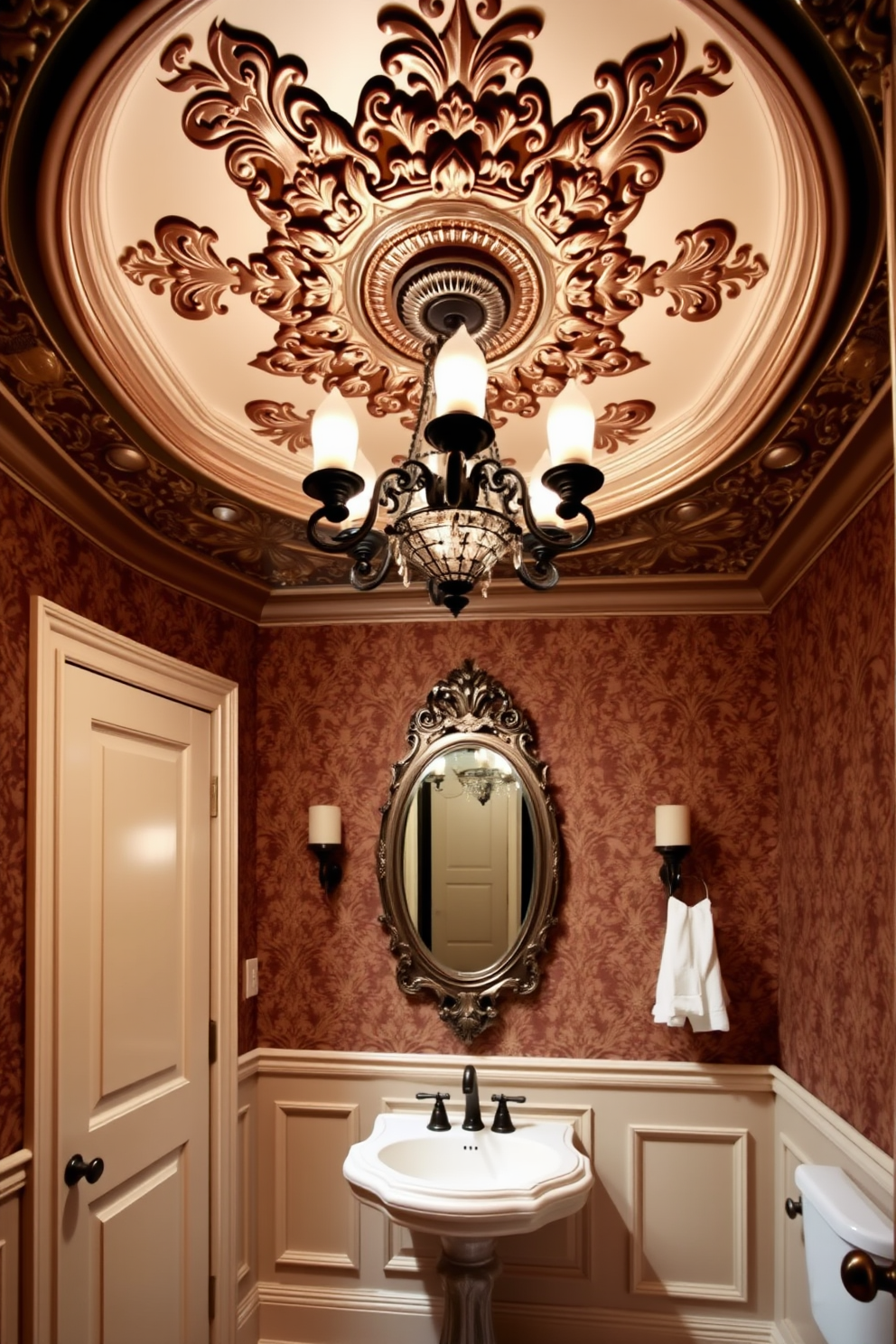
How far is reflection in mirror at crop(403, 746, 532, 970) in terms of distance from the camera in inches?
120

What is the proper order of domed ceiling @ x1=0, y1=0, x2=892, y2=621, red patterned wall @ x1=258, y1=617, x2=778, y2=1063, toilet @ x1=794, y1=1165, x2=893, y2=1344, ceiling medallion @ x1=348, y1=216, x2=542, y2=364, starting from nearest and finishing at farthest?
domed ceiling @ x1=0, y1=0, x2=892, y2=621
ceiling medallion @ x1=348, y1=216, x2=542, y2=364
toilet @ x1=794, y1=1165, x2=893, y2=1344
red patterned wall @ x1=258, y1=617, x2=778, y2=1063

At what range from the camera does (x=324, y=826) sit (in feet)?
10.1

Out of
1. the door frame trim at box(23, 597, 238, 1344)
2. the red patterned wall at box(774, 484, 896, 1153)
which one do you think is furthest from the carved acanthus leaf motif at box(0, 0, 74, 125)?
the red patterned wall at box(774, 484, 896, 1153)

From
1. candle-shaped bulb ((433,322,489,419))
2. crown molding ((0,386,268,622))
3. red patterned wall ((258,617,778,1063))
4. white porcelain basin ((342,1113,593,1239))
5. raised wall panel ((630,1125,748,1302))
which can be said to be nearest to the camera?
candle-shaped bulb ((433,322,489,419))

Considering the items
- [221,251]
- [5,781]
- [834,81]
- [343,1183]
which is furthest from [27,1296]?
[834,81]

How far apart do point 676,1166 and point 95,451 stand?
8.79 feet

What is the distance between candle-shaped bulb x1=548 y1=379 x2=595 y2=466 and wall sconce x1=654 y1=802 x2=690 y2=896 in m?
1.72

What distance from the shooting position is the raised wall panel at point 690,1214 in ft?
9.37

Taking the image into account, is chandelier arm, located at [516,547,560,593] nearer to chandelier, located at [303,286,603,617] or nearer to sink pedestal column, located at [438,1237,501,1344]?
chandelier, located at [303,286,603,617]

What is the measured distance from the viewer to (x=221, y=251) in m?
1.59

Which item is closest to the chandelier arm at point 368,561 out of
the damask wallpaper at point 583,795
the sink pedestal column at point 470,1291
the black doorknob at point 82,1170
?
the damask wallpaper at point 583,795

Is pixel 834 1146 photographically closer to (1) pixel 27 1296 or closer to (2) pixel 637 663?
(2) pixel 637 663

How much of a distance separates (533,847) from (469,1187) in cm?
106

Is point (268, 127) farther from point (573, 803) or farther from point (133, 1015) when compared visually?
point (573, 803)
